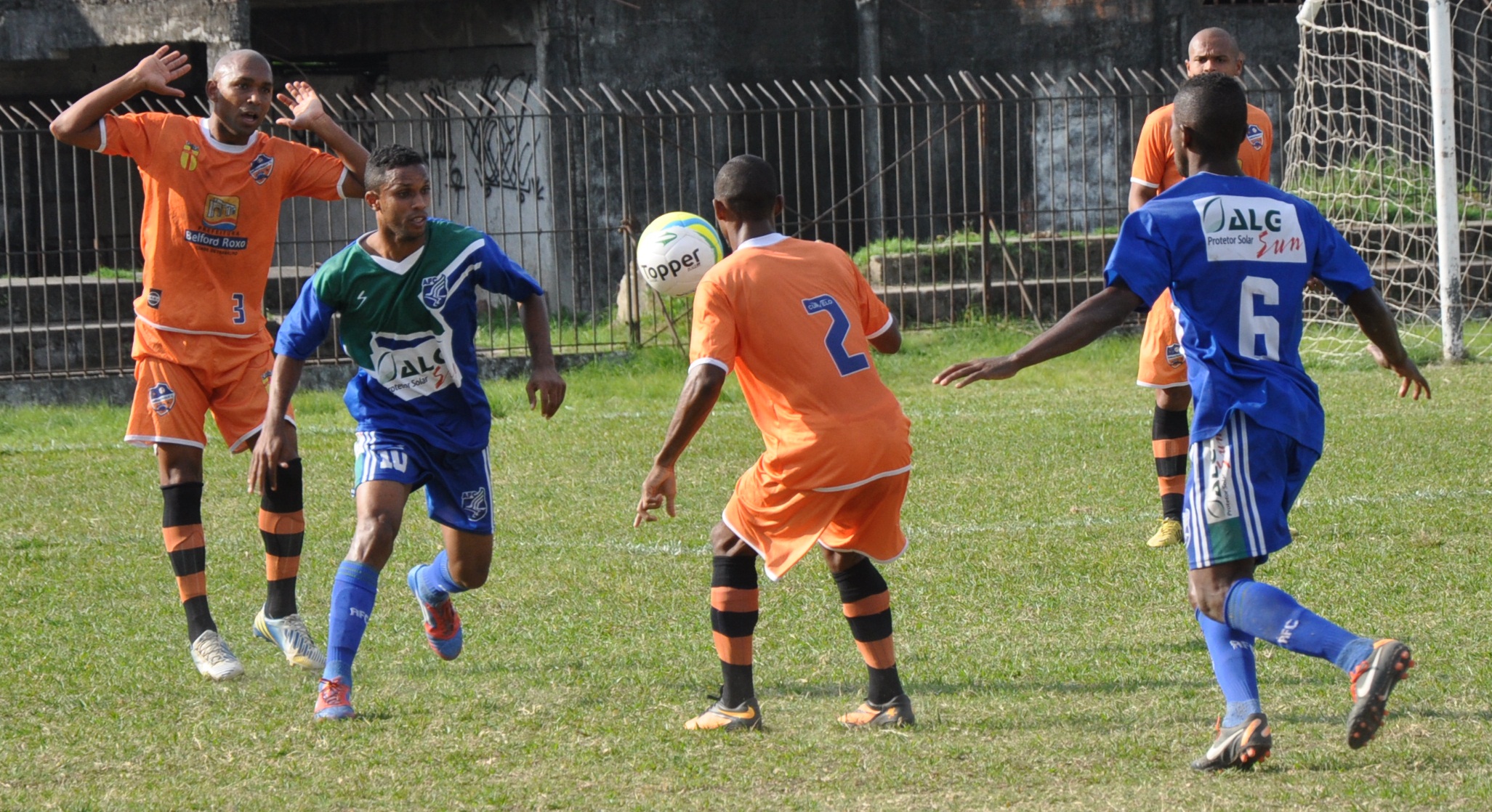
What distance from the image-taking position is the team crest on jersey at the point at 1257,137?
774cm

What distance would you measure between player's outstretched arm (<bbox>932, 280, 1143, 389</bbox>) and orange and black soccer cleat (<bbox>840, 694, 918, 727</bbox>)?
1.14 m

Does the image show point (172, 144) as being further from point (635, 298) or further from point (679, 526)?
point (635, 298)

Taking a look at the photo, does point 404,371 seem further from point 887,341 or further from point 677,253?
point 887,341

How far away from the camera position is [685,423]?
484 centimetres

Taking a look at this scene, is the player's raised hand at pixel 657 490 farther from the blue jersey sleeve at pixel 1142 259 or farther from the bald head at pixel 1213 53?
the bald head at pixel 1213 53

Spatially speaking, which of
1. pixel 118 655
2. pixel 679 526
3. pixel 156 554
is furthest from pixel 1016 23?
pixel 118 655

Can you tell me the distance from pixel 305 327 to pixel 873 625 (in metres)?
2.08

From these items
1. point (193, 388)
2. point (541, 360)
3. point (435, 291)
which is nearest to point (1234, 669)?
point (541, 360)

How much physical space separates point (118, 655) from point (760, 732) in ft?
8.73

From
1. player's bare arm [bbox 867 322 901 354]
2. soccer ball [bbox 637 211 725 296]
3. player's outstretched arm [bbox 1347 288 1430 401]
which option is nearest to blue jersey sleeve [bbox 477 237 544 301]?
soccer ball [bbox 637 211 725 296]

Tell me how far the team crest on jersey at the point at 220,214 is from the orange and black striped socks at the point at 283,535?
96 cm

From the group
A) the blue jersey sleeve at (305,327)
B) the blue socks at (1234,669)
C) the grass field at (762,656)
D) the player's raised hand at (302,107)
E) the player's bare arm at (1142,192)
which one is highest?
the player's raised hand at (302,107)

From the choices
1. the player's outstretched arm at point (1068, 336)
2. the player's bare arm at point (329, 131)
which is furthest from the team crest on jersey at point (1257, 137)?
the player's bare arm at point (329, 131)

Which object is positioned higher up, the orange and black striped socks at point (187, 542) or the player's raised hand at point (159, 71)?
the player's raised hand at point (159, 71)
